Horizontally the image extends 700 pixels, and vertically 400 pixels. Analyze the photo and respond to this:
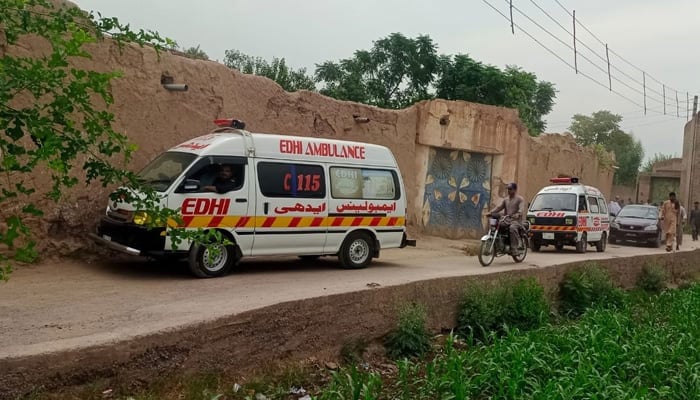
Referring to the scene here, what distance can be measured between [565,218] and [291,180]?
886cm

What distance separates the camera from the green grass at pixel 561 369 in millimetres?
5512

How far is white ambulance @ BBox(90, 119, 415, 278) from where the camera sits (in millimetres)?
7805

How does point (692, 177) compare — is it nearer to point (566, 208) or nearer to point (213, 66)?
point (566, 208)

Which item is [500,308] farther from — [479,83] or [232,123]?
[479,83]

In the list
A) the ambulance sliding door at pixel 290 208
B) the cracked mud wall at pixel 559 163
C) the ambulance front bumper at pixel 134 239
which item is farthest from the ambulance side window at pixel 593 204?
the ambulance front bumper at pixel 134 239

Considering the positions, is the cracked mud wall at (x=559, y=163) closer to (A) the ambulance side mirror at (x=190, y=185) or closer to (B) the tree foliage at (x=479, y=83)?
(B) the tree foliage at (x=479, y=83)

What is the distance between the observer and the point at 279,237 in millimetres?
8656

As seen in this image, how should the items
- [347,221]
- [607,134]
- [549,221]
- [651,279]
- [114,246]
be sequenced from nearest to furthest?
[114,246], [347,221], [651,279], [549,221], [607,134]

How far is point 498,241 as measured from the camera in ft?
36.7

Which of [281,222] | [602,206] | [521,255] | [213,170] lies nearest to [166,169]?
[213,170]

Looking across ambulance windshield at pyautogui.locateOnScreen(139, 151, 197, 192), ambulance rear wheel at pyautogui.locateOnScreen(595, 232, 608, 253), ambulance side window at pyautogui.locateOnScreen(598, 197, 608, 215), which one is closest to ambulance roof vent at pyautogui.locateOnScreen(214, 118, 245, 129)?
ambulance windshield at pyautogui.locateOnScreen(139, 151, 197, 192)

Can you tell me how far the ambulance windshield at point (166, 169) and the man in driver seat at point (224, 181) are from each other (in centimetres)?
40

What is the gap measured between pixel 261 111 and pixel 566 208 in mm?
8205

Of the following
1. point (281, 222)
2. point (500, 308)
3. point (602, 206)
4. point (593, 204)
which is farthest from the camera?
point (602, 206)
